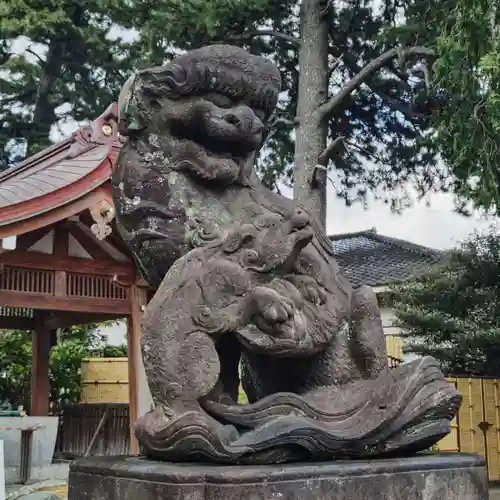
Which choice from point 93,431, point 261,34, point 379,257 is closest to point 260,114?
point 261,34

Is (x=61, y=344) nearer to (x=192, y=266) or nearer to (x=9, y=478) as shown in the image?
(x=9, y=478)

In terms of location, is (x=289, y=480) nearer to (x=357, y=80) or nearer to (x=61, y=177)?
(x=61, y=177)

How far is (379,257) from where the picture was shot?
1973 centimetres

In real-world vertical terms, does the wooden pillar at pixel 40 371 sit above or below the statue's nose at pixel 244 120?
below

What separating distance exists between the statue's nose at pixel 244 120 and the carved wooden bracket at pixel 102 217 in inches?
190

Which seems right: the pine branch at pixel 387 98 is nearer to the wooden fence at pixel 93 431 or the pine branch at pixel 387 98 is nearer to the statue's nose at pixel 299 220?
the wooden fence at pixel 93 431

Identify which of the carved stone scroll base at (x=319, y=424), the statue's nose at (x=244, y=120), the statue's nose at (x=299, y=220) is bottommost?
the carved stone scroll base at (x=319, y=424)

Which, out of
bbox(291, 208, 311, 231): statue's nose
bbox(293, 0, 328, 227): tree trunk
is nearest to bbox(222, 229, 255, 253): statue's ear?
bbox(291, 208, 311, 231): statue's nose

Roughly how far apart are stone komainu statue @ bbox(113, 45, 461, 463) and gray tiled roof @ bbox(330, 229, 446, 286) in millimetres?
13542

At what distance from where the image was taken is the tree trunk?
30.9ft

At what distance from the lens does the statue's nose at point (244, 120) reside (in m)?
2.63

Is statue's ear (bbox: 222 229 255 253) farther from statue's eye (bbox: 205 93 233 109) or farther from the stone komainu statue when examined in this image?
statue's eye (bbox: 205 93 233 109)

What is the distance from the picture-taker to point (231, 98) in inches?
106

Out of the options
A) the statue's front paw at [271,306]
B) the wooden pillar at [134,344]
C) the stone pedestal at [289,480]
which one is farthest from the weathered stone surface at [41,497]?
the statue's front paw at [271,306]
